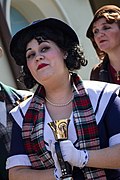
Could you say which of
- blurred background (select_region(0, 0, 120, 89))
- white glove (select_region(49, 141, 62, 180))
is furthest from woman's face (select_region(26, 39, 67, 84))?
blurred background (select_region(0, 0, 120, 89))

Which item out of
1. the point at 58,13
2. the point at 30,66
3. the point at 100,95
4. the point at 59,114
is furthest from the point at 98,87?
the point at 58,13

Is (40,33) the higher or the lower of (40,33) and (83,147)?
the higher

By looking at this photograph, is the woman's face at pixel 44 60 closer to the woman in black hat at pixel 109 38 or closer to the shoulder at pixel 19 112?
the shoulder at pixel 19 112

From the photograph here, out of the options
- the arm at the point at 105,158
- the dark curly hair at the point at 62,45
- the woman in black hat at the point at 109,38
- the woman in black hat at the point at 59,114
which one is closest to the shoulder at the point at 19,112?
the woman in black hat at the point at 59,114

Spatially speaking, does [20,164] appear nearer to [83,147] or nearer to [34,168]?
[34,168]

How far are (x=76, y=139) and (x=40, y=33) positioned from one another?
58 centimetres

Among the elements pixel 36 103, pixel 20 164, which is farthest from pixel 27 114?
pixel 20 164

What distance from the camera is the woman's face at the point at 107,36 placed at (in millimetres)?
3230

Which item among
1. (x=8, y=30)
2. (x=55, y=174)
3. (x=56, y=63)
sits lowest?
A: (x=55, y=174)

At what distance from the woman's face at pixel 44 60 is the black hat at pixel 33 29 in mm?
62

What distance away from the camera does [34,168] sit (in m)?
2.14

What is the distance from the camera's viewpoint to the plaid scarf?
2.04 metres

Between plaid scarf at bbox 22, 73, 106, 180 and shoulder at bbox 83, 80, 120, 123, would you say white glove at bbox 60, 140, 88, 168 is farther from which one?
shoulder at bbox 83, 80, 120, 123

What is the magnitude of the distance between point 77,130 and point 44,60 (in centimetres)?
38
